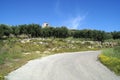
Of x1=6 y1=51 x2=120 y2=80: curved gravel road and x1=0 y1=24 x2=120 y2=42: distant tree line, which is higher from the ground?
x1=0 y1=24 x2=120 y2=42: distant tree line

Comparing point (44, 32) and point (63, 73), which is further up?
point (44, 32)

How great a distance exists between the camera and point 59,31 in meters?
92.6

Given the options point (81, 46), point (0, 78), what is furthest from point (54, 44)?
point (0, 78)

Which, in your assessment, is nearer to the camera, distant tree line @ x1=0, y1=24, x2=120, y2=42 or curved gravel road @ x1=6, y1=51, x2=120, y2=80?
curved gravel road @ x1=6, y1=51, x2=120, y2=80

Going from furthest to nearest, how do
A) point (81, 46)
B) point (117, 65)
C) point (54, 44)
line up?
point (81, 46), point (54, 44), point (117, 65)

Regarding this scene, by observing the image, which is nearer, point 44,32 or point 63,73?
point 63,73

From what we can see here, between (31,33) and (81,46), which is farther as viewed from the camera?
(31,33)

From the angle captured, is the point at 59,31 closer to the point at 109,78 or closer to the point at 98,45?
the point at 98,45

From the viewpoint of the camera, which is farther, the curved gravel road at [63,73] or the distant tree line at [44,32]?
the distant tree line at [44,32]

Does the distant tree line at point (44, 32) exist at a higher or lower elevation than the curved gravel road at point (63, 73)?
higher

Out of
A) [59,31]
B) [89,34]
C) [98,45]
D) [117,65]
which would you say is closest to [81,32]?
[89,34]

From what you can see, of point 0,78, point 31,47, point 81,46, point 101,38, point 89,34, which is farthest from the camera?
point 89,34

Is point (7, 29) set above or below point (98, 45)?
above

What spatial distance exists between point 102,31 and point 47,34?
924 inches
